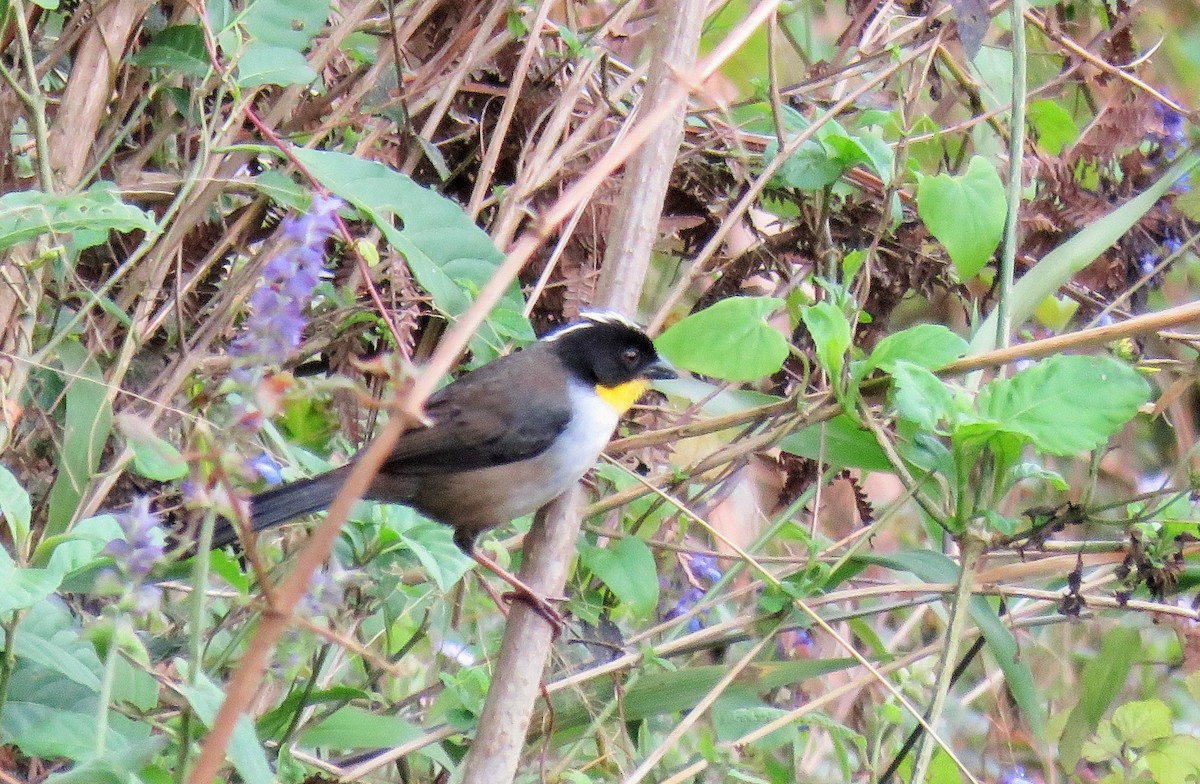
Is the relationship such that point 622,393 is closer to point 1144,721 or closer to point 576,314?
point 576,314

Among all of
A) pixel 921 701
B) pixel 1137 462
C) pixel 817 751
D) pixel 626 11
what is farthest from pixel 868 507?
pixel 1137 462

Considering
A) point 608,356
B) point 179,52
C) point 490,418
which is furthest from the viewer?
point 490,418

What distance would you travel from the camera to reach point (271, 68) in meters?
2.82

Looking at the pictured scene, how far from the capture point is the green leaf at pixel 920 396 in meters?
2.28

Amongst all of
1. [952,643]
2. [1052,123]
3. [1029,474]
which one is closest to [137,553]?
[952,643]

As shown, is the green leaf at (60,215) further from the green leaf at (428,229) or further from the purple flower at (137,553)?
the purple flower at (137,553)

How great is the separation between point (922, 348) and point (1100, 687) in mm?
1201

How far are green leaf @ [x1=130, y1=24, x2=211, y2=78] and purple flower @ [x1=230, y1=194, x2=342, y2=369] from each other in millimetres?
1433

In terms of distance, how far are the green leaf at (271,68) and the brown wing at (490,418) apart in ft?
3.81

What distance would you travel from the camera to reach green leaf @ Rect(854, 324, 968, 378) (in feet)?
7.86

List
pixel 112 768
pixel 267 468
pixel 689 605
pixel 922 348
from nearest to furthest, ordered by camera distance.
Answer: pixel 112 768
pixel 922 348
pixel 267 468
pixel 689 605

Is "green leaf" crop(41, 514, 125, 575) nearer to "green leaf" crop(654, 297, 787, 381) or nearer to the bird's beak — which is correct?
"green leaf" crop(654, 297, 787, 381)

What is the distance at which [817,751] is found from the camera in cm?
422

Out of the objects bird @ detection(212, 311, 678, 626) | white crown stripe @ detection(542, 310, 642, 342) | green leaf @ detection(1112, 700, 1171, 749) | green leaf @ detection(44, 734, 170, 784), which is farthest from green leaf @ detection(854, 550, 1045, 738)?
green leaf @ detection(44, 734, 170, 784)
